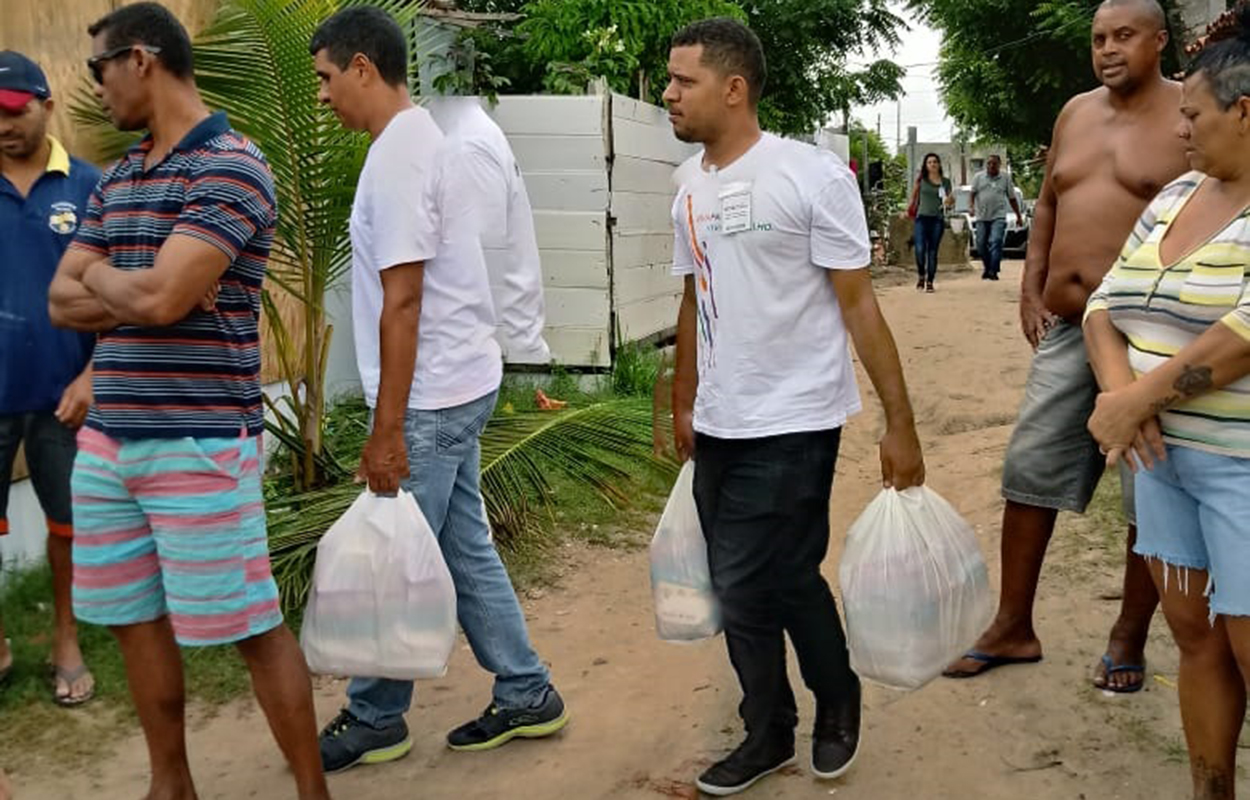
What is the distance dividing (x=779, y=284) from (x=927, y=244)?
1327 centimetres

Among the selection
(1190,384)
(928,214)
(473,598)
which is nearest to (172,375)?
(473,598)

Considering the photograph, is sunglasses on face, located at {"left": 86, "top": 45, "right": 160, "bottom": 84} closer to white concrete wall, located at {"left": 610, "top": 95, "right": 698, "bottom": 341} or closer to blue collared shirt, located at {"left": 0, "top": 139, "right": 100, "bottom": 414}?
blue collared shirt, located at {"left": 0, "top": 139, "right": 100, "bottom": 414}

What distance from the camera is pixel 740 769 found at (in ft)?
10.5

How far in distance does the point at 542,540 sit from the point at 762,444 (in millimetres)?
2619

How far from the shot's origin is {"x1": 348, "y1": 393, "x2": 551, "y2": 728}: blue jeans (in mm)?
3275

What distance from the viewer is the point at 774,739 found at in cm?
324

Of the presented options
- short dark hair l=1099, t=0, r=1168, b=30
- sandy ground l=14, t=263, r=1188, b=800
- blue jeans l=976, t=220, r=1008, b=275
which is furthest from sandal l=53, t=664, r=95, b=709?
blue jeans l=976, t=220, r=1008, b=275

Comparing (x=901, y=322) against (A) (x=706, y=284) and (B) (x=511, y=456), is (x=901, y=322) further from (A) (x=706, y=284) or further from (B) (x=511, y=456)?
(A) (x=706, y=284)

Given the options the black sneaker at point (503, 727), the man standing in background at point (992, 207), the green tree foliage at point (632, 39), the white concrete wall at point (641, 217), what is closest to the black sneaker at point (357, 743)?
the black sneaker at point (503, 727)

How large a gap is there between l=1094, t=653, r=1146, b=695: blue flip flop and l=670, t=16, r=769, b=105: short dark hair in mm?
1955

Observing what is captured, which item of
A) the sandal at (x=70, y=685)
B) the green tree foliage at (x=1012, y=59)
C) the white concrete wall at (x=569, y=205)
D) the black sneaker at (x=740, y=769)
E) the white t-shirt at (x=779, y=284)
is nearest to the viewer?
the white t-shirt at (x=779, y=284)

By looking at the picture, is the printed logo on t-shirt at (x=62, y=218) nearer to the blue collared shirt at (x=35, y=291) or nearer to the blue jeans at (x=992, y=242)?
the blue collared shirt at (x=35, y=291)

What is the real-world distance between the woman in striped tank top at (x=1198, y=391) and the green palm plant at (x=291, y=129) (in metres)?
3.34

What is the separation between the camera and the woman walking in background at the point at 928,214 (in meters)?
15.1
